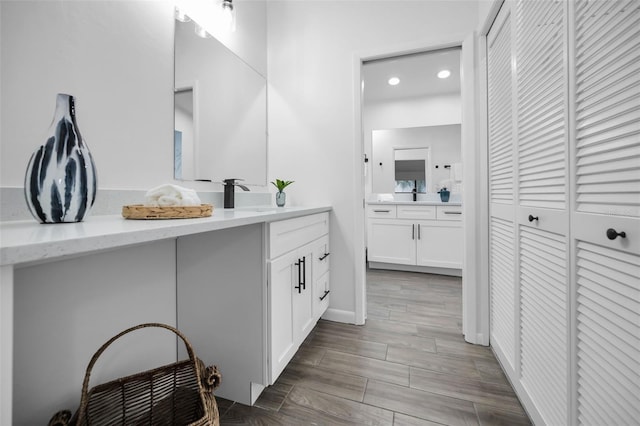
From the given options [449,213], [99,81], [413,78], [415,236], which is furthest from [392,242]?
[99,81]

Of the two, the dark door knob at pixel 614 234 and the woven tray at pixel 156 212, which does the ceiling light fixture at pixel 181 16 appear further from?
the dark door knob at pixel 614 234

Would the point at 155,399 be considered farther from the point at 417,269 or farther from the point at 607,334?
the point at 417,269

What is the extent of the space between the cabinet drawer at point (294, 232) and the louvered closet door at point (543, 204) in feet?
3.40

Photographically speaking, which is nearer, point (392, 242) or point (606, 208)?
point (606, 208)

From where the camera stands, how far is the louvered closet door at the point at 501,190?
55.4 inches

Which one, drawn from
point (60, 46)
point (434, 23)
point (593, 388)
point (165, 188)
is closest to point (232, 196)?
point (165, 188)

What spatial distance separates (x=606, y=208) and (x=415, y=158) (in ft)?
11.5

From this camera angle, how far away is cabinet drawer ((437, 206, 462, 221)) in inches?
129

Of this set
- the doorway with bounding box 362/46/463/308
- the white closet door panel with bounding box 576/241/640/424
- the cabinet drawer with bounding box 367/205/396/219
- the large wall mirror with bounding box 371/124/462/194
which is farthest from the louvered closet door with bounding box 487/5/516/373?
the large wall mirror with bounding box 371/124/462/194

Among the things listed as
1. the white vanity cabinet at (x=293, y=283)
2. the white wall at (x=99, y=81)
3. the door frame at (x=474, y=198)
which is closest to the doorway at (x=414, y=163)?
the door frame at (x=474, y=198)

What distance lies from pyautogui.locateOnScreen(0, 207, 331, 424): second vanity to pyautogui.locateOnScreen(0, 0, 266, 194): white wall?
0.29m

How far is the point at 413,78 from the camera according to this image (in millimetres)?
3531

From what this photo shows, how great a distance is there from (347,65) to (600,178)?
180 centimetres

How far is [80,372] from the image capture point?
102 cm
